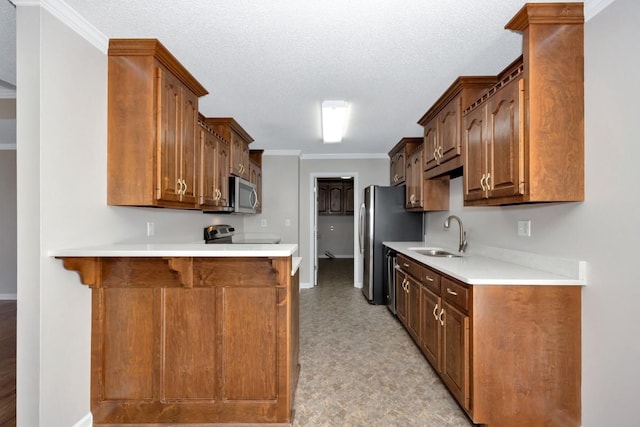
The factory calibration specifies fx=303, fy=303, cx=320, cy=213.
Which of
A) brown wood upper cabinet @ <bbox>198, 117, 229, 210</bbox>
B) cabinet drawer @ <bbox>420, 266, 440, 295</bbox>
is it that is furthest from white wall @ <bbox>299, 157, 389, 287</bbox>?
cabinet drawer @ <bbox>420, 266, 440, 295</bbox>

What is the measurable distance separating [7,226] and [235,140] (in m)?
3.76

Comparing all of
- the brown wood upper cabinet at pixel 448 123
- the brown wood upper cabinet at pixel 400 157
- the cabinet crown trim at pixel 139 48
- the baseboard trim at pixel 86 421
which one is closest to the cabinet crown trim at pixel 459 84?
the brown wood upper cabinet at pixel 448 123

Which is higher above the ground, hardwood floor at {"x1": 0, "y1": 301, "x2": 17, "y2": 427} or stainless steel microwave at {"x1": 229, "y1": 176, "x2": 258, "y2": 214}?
stainless steel microwave at {"x1": 229, "y1": 176, "x2": 258, "y2": 214}

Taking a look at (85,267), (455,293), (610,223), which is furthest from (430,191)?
(85,267)

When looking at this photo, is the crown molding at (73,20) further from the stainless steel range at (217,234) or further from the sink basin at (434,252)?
the sink basin at (434,252)

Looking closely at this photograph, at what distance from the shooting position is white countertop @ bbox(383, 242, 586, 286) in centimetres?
174

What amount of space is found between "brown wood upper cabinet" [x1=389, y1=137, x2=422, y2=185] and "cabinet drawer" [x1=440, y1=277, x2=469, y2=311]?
239 centimetres

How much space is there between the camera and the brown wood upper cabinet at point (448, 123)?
97.1 inches

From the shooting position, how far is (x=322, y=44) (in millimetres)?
1956

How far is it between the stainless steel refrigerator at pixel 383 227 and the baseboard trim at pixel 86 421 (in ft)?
10.9

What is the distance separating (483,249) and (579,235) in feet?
3.48

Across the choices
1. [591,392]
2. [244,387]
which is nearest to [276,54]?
[244,387]

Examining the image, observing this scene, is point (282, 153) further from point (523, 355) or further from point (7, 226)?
point (523, 355)

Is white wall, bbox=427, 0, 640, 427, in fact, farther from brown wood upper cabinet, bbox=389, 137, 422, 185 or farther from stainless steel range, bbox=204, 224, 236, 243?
stainless steel range, bbox=204, 224, 236, 243
